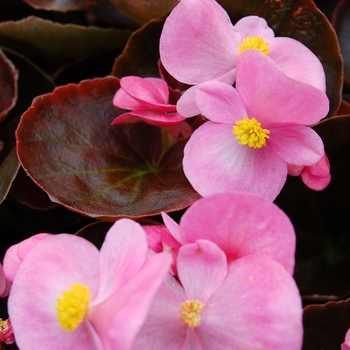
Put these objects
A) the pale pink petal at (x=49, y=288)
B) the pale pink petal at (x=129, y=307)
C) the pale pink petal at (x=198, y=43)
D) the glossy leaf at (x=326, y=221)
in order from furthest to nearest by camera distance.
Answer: the glossy leaf at (x=326, y=221), the pale pink petal at (x=198, y=43), the pale pink petal at (x=49, y=288), the pale pink petal at (x=129, y=307)

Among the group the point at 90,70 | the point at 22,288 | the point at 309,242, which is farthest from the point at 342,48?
the point at 22,288

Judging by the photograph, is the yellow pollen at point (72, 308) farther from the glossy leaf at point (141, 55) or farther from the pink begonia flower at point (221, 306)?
the glossy leaf at point (141, 55)

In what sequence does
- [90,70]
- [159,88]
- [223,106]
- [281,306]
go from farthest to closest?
1. [90,70]
2. [159,88]
3. [223,106]
4. [281,306]

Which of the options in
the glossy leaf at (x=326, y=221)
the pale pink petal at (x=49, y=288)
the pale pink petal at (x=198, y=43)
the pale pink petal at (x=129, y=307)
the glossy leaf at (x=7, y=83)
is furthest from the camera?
the glossy leaf at (x=7, y=83)

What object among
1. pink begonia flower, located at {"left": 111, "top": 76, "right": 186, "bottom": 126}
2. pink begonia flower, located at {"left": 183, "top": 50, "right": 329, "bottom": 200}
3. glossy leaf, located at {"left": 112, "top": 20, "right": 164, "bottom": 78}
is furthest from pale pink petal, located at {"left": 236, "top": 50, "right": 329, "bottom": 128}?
glossy leaf, located at {"left": 112, "top": 20, "right": 164, "bottom": 78}

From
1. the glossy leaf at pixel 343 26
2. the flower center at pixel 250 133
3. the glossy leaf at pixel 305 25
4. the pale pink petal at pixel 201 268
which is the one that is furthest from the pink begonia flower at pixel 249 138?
the glossy leaf at pixel 343 26

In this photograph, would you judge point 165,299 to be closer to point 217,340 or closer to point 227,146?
point 217,340
